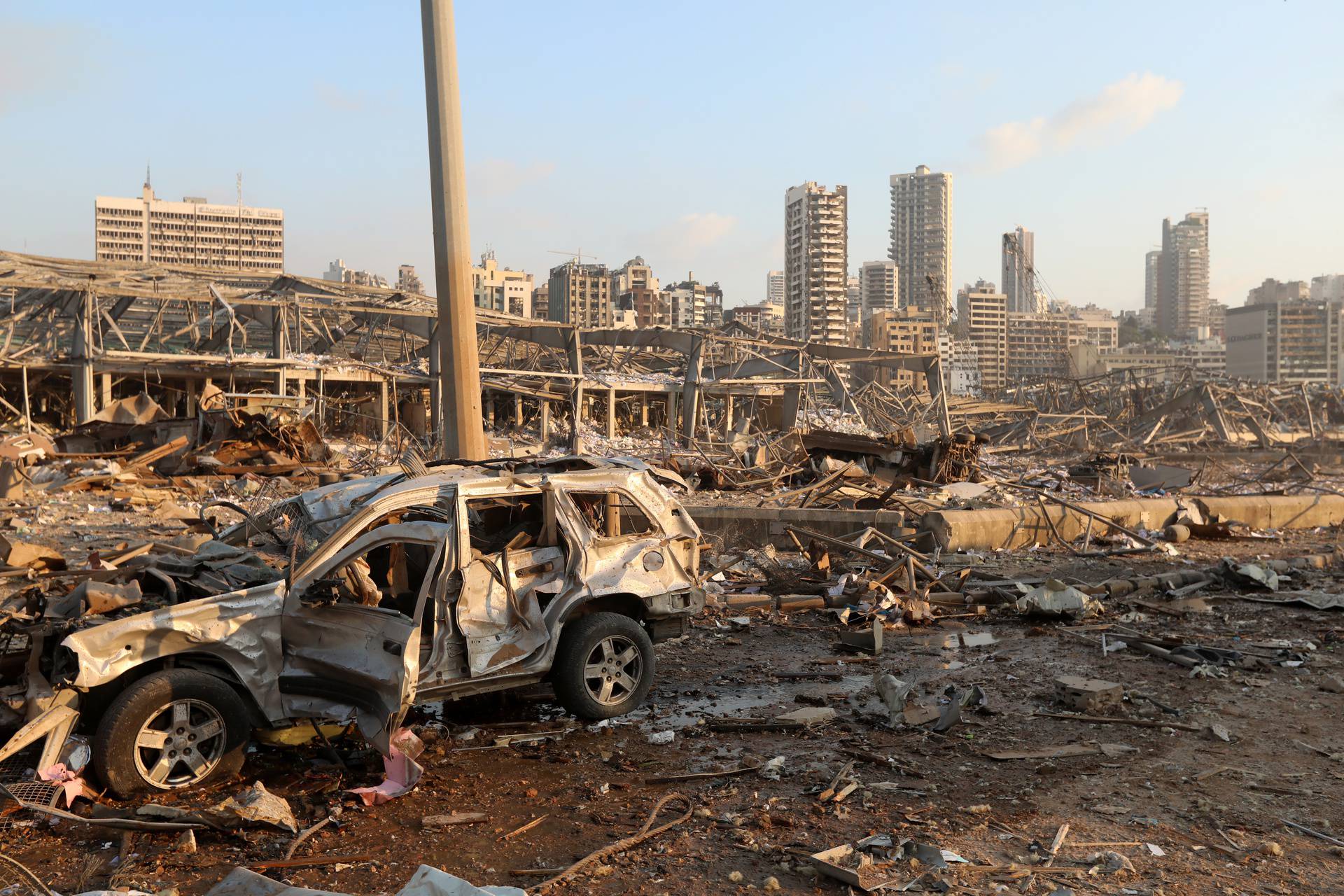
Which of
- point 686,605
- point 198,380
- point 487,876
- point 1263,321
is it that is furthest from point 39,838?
point 1263,321

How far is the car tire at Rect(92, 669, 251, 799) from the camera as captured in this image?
5438 millimetres

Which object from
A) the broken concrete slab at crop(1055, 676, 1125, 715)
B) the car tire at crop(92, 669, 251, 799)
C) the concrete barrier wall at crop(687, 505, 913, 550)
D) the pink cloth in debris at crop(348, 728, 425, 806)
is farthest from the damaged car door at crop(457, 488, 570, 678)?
the concrete barrier wall at crop(687, 505, 913, 550)

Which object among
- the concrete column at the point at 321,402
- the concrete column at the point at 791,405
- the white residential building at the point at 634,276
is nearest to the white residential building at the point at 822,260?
the white residential building at the point at 634,276

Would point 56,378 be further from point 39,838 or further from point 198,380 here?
point 39,838

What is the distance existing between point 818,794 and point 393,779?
233 centimetres

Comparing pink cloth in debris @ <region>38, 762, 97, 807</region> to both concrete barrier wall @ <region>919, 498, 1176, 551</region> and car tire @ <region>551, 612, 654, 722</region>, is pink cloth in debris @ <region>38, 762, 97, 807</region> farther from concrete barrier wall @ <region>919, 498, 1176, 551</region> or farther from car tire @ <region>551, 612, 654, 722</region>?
concrete barrier wall @ <region>919, 498, 1176, 551</region>

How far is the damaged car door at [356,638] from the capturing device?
5863 millimetres

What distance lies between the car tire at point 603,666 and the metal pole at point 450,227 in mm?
4930

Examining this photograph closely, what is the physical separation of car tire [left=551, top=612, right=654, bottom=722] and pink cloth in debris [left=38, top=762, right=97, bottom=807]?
271cm

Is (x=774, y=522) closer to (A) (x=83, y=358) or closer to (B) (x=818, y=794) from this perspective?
(B) (x=818, y=794)

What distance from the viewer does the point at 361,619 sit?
620 centimetres

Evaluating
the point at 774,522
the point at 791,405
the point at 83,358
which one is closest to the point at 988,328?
the point at 791,405

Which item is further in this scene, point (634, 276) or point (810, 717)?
point (634, 276)

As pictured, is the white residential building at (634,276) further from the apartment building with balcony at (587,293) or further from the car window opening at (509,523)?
the car window opening at (509,523)
